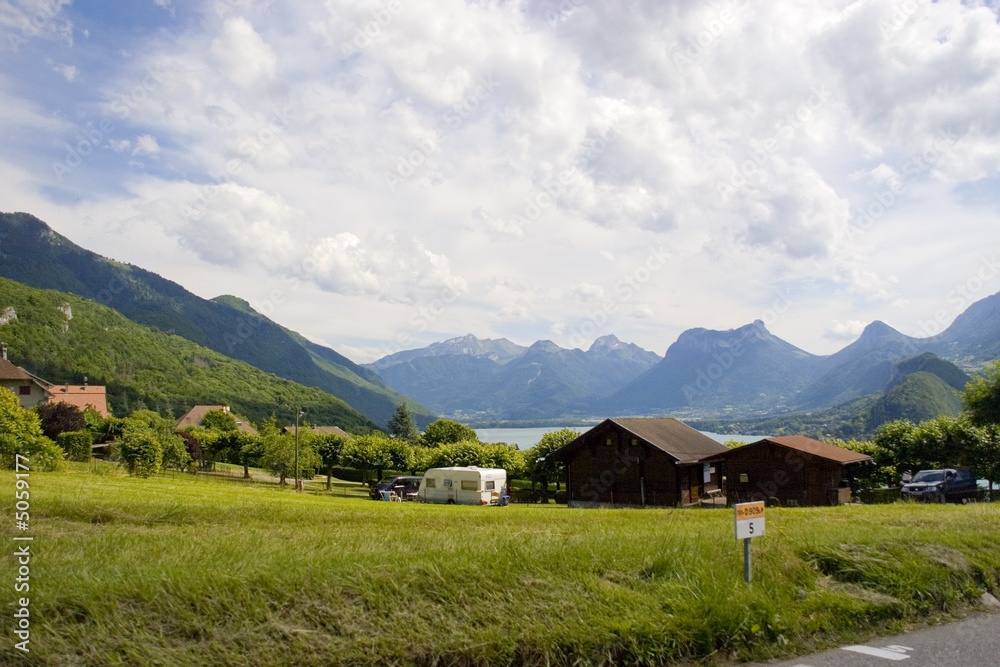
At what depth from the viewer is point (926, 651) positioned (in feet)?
21.0

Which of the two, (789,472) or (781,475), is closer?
(789,472)

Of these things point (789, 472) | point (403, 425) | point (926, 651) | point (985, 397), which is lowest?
point (789, 472)

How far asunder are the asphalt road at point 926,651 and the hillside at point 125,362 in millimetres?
114488

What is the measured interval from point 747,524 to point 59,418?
219 ft

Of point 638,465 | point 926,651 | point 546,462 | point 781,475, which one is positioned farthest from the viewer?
point 546,462

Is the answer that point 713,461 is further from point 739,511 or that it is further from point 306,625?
point 306,625

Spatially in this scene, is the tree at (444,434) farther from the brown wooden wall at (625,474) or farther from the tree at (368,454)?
the brown wooden wall at (625,474)

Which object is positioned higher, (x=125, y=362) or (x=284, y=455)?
(x=125, y=362)

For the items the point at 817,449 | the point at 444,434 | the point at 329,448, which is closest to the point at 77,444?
the point at 329,448

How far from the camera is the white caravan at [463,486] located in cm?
3731

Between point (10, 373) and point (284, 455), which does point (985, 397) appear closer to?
point (284, 455)

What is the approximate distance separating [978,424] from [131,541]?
39.5m

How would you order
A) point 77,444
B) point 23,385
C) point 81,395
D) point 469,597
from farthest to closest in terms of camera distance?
point 81,395
point 23,385
point 77,444
point 469,597

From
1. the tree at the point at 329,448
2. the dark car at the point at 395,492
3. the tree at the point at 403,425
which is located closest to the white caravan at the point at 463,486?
the dark car at the point at 395,492
